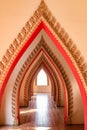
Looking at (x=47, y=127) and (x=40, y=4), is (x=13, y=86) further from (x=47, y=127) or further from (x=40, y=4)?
(x=40, y=4)

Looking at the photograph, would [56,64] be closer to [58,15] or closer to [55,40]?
[55,40]

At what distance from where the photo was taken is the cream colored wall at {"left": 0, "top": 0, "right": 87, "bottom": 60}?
4.36 m

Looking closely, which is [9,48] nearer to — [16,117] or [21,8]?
[21,8]

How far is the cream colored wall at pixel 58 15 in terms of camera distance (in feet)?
14.3

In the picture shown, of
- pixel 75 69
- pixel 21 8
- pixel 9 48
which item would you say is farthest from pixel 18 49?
pixel 75 69

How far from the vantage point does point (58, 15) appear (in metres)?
4.40

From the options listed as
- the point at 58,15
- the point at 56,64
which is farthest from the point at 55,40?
the point at 56,64

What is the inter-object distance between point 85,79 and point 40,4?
140cm

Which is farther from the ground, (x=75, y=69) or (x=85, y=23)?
(x=85, y=23)

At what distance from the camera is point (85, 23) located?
4.41 meters

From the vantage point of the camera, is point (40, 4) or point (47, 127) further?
point (47, 127)

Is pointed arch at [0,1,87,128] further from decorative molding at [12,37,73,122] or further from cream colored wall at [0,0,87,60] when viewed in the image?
decorative molding at [12,37,73,122]

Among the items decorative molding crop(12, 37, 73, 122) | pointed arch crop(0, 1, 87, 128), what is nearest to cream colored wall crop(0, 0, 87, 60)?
pointed arch crop(0, 1, 87, 128)

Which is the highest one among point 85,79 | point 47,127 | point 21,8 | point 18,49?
point 21,8
